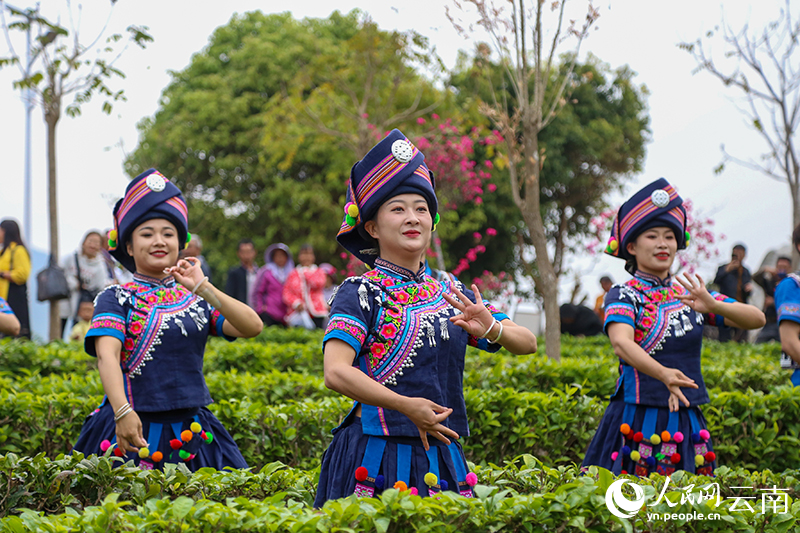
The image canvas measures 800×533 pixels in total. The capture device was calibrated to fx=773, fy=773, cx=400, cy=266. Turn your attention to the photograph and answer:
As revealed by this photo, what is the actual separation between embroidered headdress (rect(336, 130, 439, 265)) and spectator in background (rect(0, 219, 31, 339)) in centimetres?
765

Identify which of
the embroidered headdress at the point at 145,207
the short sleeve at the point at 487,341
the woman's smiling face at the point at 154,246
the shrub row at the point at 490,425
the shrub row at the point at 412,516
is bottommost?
the shrub row at the point at 490,425

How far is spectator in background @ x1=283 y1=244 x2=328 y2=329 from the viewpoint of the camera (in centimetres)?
1187

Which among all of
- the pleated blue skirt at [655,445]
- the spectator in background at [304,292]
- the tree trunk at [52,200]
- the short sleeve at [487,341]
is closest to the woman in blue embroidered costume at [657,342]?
the pleated blue skirt at [655,445]

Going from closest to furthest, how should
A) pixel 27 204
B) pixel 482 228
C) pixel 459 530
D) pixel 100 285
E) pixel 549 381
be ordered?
pixel 459 530, pixel 549 381, pixel 100 285, pixel 27 204, pixel 482 228


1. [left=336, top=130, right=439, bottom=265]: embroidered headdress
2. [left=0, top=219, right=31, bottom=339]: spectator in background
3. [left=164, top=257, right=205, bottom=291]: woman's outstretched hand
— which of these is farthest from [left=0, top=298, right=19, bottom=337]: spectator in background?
[left=0, top=219, right=31, bottom=339]: spectator in background

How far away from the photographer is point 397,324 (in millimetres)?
2869

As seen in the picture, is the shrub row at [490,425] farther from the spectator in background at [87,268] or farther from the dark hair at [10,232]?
the spectator in background at [87,268]

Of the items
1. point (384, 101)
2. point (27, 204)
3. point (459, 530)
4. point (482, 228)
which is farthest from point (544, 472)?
point (482, 228)

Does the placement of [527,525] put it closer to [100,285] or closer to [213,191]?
[100,285]

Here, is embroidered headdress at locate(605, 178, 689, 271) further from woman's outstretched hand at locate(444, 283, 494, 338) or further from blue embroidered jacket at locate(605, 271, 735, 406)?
woman's outstretched hand at locate(444, 283, 494, 338)

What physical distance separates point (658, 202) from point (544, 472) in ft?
6.60

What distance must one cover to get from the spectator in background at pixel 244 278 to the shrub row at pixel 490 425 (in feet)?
21.6

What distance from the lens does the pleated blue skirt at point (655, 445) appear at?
4199 mm

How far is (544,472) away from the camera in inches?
119
